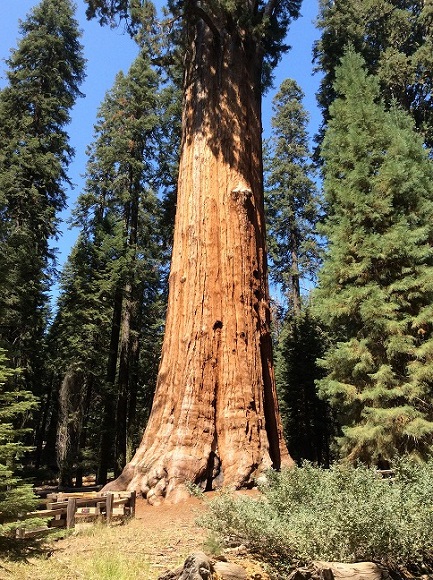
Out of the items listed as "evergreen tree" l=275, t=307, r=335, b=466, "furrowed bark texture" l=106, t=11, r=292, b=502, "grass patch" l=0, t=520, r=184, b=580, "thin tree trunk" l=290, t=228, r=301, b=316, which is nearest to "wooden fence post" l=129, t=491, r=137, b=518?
"furrowed bark texture" l=106, t=11, r=292, b=502

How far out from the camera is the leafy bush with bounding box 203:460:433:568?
3.70 metres

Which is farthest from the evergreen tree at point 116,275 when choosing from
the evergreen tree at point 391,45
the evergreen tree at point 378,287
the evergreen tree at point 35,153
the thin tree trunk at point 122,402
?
the evergreen tree at point 378,287

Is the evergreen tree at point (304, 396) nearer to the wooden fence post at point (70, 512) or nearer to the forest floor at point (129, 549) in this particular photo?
the forest floor at point (129, 549)

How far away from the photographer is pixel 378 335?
10.4m

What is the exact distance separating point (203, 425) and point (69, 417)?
10189mm

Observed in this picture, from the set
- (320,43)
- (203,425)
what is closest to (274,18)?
(320,43)

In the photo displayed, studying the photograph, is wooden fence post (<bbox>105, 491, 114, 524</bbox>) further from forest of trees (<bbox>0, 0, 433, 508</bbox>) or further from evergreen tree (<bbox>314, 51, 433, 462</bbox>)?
evergreen tree (<bbox>314, 51, 433, 462</bbox>)

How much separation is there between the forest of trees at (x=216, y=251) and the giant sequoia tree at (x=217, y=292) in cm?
4

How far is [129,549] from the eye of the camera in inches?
200

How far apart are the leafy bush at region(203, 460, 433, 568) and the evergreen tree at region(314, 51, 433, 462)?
4.89 metres

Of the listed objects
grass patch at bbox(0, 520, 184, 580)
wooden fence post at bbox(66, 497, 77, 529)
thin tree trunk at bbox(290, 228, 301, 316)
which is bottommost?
grass patch at bbox(0, 520, 184, 580)

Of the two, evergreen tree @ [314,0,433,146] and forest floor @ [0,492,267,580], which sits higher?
evergreen tree @ [314,0,433,146]

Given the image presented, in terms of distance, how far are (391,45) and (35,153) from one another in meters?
14.7

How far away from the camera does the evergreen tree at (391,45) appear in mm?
16812
